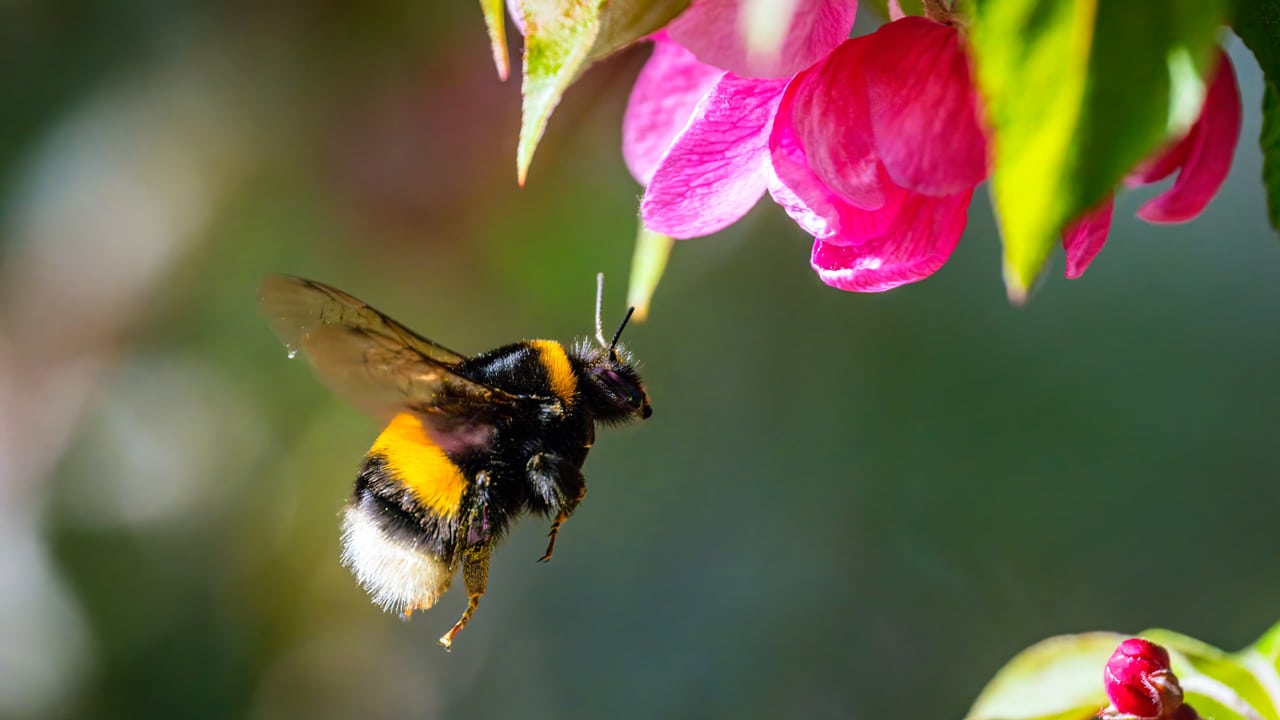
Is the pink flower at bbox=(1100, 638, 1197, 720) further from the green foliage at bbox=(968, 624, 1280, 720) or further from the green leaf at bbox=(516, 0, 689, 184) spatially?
the green leaf at bbox=(516, 0, 689, 184)

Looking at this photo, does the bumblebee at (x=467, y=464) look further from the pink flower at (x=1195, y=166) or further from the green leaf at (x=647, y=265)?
the pink flower at (x=1195, y=166)

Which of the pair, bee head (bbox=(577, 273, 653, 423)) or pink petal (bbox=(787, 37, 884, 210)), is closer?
pink petal (bbox=(787, 37, 884, 210))

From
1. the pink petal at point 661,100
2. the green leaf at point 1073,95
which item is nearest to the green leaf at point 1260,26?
the green leaf at point 1073,95

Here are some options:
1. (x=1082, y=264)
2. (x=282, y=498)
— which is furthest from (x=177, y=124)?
(x=1082, y=264)

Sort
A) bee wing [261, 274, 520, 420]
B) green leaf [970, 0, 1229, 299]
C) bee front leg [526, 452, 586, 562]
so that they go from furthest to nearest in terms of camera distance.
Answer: bee front leg [526, 452, 586, 562] → bee wing [261, 274, 520, 420] → green leaf [970, 0, 1229, 299]

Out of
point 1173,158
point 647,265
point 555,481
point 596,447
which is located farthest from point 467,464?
point 596,447

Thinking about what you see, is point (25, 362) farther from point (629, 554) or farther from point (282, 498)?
point (629, 554)

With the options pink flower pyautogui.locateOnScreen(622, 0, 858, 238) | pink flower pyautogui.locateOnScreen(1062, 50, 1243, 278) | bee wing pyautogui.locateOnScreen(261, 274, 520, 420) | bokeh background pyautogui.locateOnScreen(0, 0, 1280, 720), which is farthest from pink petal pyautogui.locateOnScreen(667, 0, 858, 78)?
bokeh background pyautogui.locateOnScreen(0, 0, 1280, 720)
